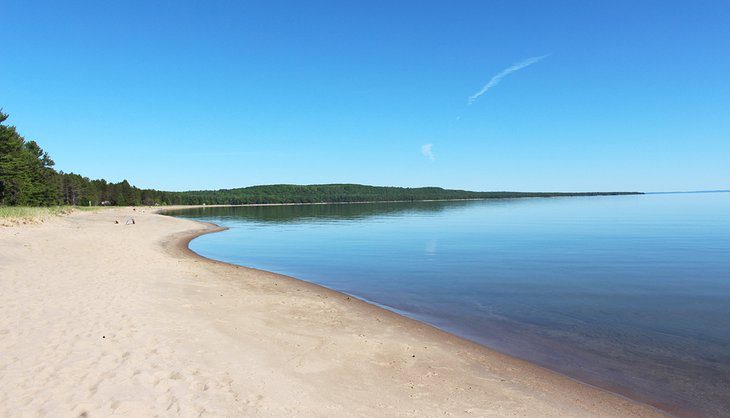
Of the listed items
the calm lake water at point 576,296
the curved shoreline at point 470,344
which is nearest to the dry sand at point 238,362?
the curved shoreline at point 470,344

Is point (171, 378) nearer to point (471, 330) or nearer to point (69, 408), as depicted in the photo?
point (69, 408)

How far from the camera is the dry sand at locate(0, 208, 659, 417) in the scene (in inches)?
305

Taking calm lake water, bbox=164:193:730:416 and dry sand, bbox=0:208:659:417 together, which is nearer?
dry sand, bbox=0:208:659:417

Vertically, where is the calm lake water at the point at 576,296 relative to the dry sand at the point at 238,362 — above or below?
below

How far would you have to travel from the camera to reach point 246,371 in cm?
935

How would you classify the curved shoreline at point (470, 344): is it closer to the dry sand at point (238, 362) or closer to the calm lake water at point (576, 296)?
the dry sand at point (238, 362)

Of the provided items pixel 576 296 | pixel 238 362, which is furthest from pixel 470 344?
pixel 576 296

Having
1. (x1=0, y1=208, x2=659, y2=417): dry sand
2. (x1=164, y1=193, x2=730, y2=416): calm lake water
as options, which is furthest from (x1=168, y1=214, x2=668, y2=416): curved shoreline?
(x1=164, y1=193, x2=730, y2=416): calm lake water

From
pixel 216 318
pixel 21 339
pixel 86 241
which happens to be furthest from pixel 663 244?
pixel 86 241

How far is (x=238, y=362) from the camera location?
32.5 ft

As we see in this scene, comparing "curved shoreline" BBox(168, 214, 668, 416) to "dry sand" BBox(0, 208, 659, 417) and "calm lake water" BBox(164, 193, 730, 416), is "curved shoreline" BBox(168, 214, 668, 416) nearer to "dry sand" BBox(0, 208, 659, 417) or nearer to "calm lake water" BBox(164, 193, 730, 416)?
"dry sand" BBox(0, 208, 659, 417)

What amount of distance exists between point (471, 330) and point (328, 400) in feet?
25.9

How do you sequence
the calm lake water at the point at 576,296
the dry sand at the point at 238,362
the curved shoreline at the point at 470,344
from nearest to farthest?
the dry sand at the point at 238,362
the curved shoreline at the point at 470,344
the calm lake water at the point at 576,296

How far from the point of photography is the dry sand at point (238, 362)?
25.4 feet
